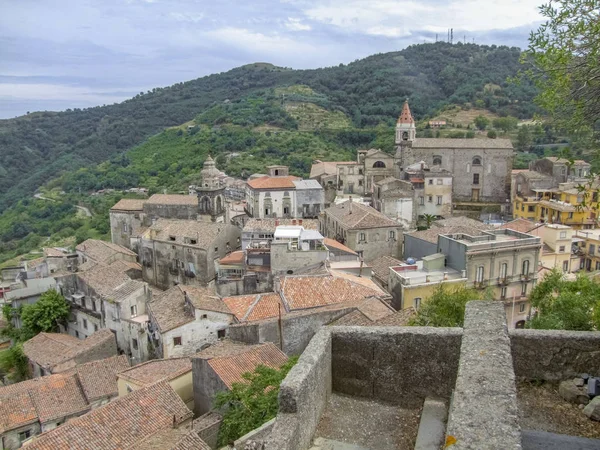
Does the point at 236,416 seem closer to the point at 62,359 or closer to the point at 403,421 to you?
the point at 403,421

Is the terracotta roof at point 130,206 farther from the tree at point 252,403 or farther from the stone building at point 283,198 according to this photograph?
the tree at point 252,403

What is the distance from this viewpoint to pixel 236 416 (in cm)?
1556

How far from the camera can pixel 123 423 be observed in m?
17.5

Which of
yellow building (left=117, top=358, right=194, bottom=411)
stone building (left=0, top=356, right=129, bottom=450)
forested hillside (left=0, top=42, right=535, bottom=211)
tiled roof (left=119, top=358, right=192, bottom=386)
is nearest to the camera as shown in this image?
yellow building (left=117, top=358, right=194, bottom=411)

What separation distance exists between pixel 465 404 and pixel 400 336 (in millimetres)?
2906

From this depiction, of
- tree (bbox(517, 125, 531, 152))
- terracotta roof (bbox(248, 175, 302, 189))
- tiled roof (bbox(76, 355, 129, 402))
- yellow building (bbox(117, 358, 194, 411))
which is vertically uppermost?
tree (bbox(517, 125, 531, 152))

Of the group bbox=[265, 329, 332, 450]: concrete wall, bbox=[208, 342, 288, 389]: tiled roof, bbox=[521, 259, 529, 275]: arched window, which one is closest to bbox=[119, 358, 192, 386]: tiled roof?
bbox=[208, 342, 288, 389]: tiled roof

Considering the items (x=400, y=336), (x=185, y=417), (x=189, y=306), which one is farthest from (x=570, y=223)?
(x=400, y=336)

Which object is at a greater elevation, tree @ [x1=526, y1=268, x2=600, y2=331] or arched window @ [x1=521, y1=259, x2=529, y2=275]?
tree @ [x1=526, y1=268, x2=600, y2=331]

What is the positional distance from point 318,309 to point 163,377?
7238 mm

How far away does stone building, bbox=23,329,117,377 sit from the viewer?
27703 millimetres

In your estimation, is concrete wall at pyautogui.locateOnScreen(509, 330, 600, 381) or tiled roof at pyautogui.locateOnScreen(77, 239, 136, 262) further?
tiled roof at pyautogui.locateOnScreen(77, 239, 136, 262)

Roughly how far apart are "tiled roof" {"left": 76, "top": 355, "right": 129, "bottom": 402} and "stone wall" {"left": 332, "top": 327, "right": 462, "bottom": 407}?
1933 centimetres

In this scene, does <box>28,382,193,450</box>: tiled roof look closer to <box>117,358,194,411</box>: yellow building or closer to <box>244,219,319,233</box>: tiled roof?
<box>117,358,194,411</box>: yellow building
